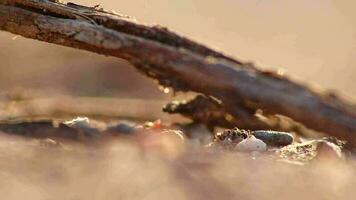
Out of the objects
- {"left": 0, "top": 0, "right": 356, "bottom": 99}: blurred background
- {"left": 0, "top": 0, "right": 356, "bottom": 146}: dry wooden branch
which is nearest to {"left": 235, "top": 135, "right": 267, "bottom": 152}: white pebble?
{"left": 0, "top": 0, "right": 356, "bottom": 146}: dry wooden branch

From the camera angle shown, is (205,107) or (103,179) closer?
(103,179)

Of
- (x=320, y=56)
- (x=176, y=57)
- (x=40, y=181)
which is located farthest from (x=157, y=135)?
(x=320, y=56)

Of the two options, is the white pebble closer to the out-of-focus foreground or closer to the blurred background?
the out-of-focus foreground

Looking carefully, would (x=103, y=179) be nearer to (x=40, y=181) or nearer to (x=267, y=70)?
(x=40, y=181)

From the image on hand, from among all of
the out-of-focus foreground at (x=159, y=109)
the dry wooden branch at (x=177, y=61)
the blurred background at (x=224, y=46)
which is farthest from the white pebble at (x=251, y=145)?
the blurred background at (x=224, y=46)

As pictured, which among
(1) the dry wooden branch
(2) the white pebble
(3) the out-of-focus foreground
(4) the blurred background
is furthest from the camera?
(4) the blurred background

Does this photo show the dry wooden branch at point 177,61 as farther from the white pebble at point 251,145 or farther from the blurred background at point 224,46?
the blurred background at point 224,46
